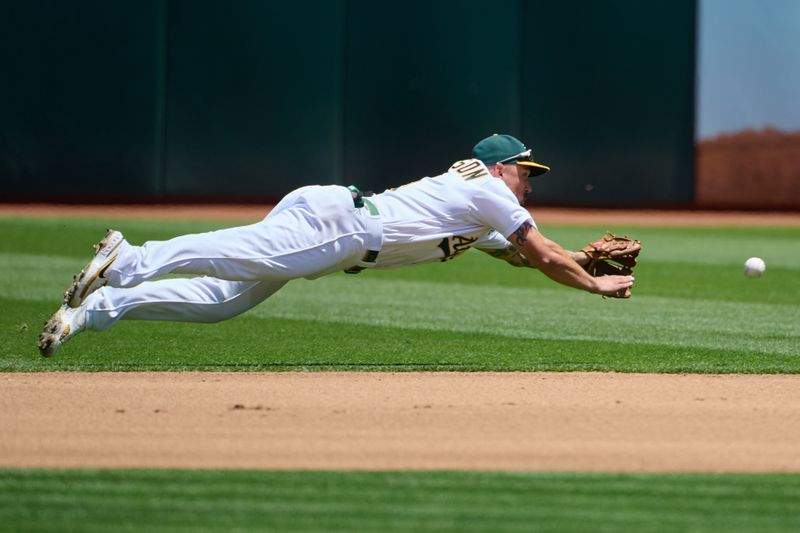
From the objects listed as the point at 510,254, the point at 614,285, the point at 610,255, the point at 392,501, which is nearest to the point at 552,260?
the point at 614,285

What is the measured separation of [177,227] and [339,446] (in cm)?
1222

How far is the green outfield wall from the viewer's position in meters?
19.6

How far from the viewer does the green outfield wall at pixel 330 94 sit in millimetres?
19594

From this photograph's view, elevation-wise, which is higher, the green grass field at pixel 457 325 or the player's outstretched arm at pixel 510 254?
the player's outstretched arm at pixel 510 254

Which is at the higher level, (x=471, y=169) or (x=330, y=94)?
(x=330, y=94)

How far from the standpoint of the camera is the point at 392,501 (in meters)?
4.19

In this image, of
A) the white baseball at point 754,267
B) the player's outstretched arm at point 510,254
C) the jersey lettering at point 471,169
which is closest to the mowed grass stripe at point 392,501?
the jersey lettering at point 471,169

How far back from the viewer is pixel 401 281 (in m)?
12.1

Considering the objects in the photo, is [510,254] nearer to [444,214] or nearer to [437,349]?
[444,214]

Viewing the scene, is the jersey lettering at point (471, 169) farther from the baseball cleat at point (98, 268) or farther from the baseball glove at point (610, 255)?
the baseball cleat at point (98, 268)

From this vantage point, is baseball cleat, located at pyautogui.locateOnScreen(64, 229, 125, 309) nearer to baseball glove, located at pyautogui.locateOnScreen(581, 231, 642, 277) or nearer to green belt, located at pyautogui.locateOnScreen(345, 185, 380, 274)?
green belt, located at pyautogui.locateOnScreen(345, 185, 380, 274)

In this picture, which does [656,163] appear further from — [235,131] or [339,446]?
[339,446]

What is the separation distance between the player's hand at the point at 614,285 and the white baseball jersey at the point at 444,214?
492mm

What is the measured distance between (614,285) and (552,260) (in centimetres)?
39
